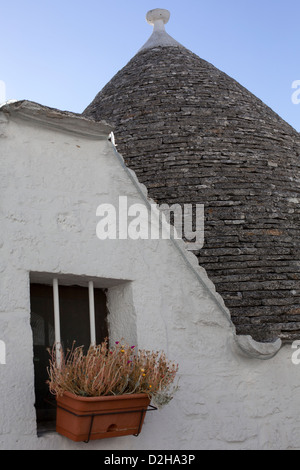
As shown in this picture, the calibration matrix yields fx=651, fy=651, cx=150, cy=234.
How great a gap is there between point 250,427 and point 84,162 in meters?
2.41

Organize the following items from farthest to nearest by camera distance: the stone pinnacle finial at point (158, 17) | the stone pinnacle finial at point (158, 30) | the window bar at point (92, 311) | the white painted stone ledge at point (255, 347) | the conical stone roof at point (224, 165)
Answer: the stone pinnacle finial at point (158, 17)
the stone pinnacle finial at point (158, 30)
the conical stone roof at point (224, 165)
the white painted stone ledge at point (255, 347)
the window bar at point (92, 311)

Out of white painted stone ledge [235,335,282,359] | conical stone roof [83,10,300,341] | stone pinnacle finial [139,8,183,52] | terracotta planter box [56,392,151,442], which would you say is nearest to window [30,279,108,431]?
terracotta planter box [56,392,151,442]

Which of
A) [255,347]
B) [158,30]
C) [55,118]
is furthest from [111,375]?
[158,30]

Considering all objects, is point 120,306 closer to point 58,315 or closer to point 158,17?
point 58,315

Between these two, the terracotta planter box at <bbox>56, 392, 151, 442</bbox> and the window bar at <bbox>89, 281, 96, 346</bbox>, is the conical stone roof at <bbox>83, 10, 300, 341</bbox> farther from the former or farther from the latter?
the terracotta planter box at <bbox>56, 392, 151, 442</bbox>

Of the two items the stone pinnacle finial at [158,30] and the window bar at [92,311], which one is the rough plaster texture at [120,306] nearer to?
the window bar at [92,311]

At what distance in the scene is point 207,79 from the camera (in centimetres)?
884

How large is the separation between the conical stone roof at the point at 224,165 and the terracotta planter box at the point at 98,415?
5.72ft

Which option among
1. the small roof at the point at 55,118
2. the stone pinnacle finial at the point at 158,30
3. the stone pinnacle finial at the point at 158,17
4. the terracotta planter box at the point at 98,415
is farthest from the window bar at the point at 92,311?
the stone pinnacle finial at the point at 158,17

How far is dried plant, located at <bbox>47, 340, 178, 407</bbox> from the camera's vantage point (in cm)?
394

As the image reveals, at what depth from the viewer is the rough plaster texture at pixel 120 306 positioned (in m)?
4.11

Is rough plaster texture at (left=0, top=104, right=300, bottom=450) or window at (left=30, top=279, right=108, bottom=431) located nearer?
rough plaster texture at (left=0, top=104, right=300, bottom=450)

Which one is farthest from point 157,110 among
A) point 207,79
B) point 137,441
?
point 137,441

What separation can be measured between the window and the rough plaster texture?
0.12 m
